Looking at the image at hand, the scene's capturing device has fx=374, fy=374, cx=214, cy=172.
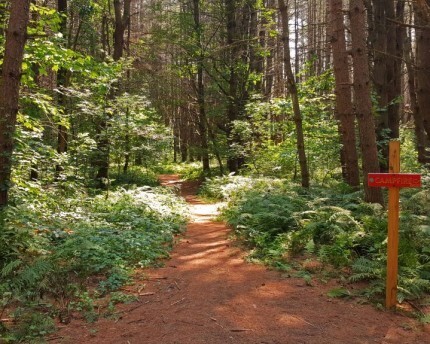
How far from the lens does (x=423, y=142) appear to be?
14852 mm

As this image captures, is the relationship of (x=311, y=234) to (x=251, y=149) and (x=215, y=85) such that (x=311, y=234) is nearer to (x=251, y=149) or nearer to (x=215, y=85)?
(x=251, y=149)

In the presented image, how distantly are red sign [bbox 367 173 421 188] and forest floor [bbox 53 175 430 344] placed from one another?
1.57 m

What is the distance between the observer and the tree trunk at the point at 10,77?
6531 mm

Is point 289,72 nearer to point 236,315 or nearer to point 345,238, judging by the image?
point 345,238

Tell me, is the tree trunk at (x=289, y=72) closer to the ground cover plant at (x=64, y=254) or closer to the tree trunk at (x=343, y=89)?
the tree trunk at (x=343, y=89)

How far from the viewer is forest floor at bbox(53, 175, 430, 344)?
3990mm

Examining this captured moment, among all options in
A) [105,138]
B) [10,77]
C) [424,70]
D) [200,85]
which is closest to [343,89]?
[424,70]

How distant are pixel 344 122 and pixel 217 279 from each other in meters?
6.49

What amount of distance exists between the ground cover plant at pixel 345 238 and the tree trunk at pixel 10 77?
470 cm

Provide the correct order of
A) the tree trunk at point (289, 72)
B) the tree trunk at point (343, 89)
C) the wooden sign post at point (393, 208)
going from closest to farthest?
the wooden sign post at point (393, 208) < the tree trunk at point (343, 89) < the tree trunk at point (289, 72)

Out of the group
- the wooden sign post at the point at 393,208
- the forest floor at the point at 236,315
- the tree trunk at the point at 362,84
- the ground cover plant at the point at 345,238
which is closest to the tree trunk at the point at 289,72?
the ground cover plant at the point at 345,238

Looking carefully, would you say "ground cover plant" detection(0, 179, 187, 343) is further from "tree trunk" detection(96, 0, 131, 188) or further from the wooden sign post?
the wooden sign post

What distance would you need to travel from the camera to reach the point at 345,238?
6.34 metres

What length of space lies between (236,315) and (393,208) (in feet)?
7.58
